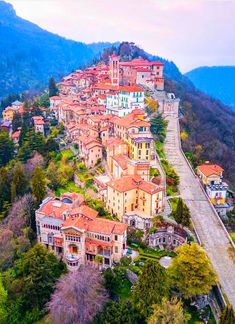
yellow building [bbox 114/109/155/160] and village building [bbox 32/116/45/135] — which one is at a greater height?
yellow building [bbox 114/109/155/160]

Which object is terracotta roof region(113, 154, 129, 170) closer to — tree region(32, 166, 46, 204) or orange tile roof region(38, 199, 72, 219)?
tree region(32, 166, 46, 204)

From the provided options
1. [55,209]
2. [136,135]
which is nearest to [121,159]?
[136,135]

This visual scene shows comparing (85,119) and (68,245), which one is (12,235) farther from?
(85,119)

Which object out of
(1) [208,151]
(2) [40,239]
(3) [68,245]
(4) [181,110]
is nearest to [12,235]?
(2) [40,239]

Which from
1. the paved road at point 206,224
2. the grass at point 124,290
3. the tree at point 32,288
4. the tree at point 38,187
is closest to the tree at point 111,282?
the grass at point 124,290

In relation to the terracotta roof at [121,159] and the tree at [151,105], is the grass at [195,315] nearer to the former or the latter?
the terracotta roof at [121,159]

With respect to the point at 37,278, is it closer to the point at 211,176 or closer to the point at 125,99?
the point at 211,176

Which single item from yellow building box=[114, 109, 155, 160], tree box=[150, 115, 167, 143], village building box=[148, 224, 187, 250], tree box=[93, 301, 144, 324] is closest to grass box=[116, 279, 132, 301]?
tree box=[93, 301, 144, 324]
